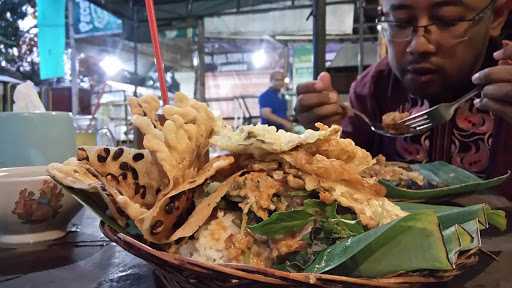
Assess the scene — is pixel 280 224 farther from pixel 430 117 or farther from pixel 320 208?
pixel 430 117

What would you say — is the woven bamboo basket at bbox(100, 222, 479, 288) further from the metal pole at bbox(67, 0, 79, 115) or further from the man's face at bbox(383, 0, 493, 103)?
the metal pole at bbox(67, 0, 79, 115)

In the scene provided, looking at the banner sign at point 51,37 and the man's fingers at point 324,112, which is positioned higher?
the banner sign at point 51,37

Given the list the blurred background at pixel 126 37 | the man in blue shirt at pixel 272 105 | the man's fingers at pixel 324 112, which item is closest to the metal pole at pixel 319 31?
the blurred background at pixel 126 37

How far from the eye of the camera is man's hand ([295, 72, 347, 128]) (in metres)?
1.46

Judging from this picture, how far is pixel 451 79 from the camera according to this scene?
1578 millimetres

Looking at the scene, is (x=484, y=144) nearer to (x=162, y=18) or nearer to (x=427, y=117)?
(x=427, y=117)

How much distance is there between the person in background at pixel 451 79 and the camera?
55.4 inches

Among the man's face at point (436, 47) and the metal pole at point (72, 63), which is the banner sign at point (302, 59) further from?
the man's face at point (436, 47)

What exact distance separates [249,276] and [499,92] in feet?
3.34

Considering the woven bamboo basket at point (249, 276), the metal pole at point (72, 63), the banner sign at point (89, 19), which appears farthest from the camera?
the banner sign at point (89, 19)

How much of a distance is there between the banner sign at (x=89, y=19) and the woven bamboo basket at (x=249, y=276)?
585cm

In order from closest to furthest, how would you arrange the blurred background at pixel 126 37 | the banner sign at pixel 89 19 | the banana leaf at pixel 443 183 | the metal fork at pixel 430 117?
1. the banana leaf at pixel 443 183
2. the metal fork at pixel 430 117
3. the blurred background at pixel 126 37
4. the banner sign at pixel 89 19

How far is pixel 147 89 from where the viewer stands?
28.9 ft

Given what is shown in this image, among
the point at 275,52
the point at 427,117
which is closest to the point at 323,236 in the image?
the point at 427,117
